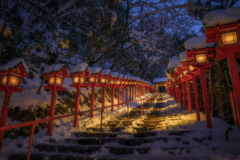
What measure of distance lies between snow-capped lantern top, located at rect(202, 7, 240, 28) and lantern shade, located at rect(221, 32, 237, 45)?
0.32 meters

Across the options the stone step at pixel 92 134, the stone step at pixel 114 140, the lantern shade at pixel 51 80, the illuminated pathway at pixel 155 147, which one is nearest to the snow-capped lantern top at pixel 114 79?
the lantern shade at pixel 51 80

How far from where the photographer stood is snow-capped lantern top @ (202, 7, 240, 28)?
3.57 m

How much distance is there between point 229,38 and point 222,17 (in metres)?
0.64

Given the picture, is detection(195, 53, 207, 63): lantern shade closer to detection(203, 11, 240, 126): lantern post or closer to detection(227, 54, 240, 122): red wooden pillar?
detection(203, 11, 240, 126): lantern post

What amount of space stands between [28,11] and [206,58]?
13580 mm

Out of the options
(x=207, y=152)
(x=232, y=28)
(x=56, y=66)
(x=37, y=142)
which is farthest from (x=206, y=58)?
(x=37, y=142)

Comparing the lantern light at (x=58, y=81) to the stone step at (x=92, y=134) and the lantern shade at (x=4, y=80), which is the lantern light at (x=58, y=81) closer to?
the lantern shade at (x=4, y=80)

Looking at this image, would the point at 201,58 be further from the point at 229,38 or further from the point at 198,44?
the point at 229,38

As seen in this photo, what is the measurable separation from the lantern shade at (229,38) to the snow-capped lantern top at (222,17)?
1.05 ft

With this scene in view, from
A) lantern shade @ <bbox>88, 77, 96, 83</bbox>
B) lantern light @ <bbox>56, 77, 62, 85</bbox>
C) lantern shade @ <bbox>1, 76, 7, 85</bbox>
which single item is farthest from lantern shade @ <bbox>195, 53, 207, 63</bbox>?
lantern shade @ <bbox>1, 76, 7, 85</bbox>

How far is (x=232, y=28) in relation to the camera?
3.63 metres

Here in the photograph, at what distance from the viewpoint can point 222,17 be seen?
3.67 m

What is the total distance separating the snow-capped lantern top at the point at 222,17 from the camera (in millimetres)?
3568

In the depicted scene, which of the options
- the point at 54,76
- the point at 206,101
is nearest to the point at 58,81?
the point at 54,76
